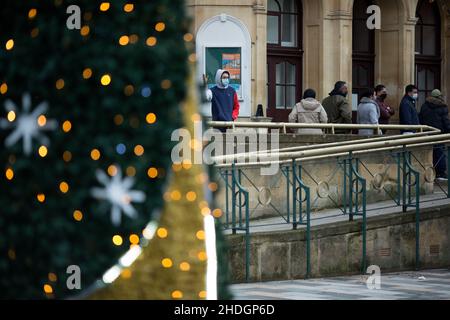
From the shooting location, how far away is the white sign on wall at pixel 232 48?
86.5ft

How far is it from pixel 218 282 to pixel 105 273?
1.29 ft

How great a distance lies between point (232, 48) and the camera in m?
26.8

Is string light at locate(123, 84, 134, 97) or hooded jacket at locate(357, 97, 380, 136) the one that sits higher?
hooded jacket at locate(357, 97, 380, 136)

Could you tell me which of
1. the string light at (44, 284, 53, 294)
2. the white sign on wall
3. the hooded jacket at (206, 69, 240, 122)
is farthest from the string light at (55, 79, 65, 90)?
the white sign on wall

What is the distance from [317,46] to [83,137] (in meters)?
25.5

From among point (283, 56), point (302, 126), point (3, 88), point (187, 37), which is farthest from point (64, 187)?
point (283, 56)

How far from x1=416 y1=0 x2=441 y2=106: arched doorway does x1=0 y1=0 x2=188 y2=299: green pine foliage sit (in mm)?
28078

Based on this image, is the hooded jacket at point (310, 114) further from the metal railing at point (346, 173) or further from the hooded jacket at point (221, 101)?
the metal railing at point (346, 173)

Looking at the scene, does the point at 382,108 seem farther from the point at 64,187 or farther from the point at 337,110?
the point at 64,187

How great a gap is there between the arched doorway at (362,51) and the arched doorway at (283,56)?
67.1 inches

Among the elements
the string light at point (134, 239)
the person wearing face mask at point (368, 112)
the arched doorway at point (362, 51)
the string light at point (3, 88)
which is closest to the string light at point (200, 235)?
the string light at point (134, 239)

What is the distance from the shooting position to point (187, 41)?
13.5 ft

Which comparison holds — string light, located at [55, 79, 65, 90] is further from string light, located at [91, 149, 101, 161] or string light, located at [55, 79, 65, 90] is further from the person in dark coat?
the person in dark coat

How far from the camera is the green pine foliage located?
393cm
